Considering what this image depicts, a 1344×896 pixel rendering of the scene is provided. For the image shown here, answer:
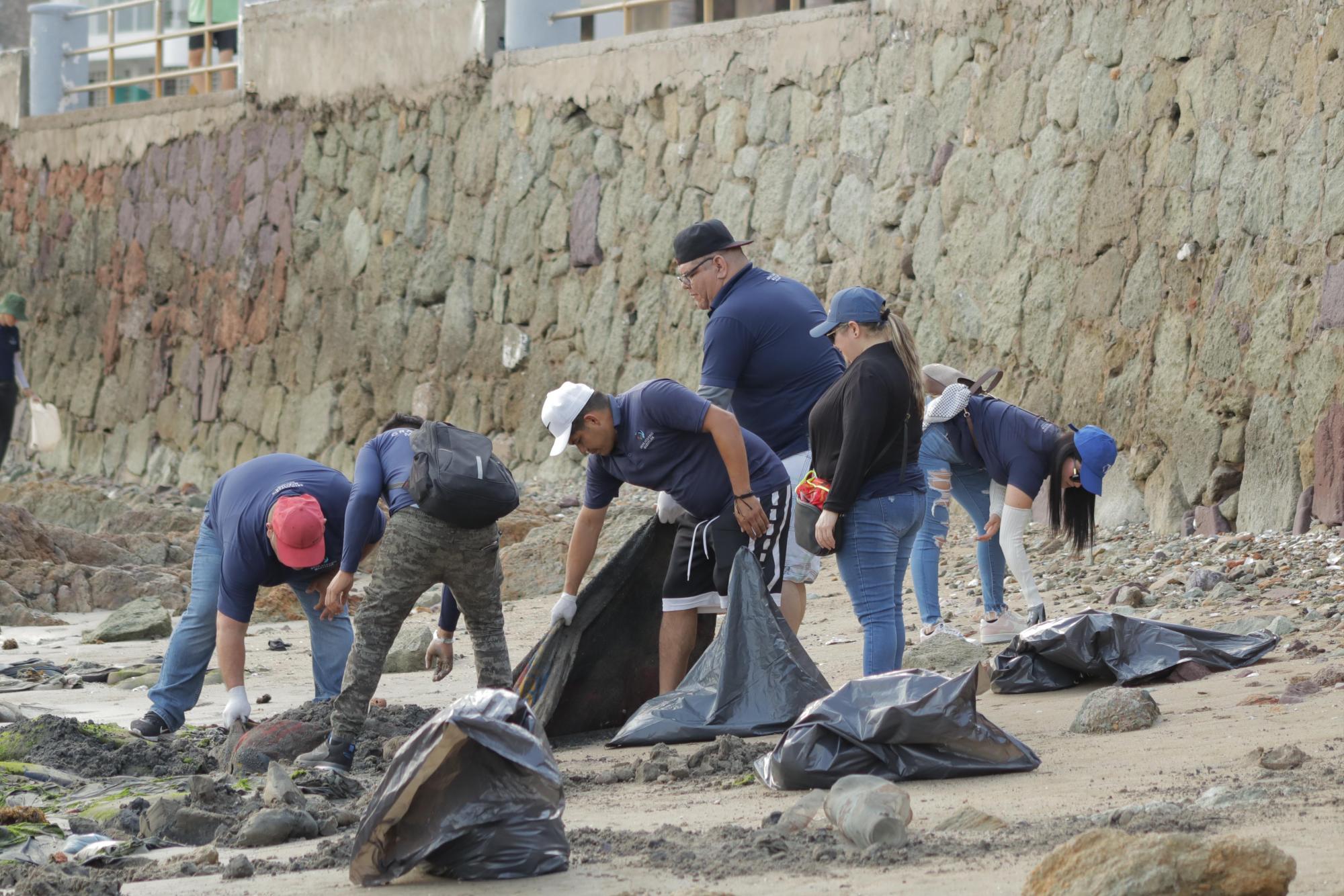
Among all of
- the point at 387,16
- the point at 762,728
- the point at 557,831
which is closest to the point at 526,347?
the point at 387,16

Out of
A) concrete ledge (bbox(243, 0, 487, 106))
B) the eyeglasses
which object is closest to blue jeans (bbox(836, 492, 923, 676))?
the eyeglasses

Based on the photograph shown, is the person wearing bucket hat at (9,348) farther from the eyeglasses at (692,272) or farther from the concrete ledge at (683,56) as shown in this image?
the eyeglasses at (692,272)

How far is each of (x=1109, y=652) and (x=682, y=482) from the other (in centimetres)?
159

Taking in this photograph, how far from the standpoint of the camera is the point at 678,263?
621 cm

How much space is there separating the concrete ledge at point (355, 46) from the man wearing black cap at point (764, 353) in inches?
323

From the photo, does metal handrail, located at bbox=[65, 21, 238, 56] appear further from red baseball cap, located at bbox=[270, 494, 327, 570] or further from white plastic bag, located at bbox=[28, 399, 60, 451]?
red baseball cap, located at bbox=[270, 494, 327, 570]

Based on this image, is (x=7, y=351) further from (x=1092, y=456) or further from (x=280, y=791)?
(x=280, y=791)

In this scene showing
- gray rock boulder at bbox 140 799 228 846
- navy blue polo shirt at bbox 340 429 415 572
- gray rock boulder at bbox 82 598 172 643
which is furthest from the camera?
gray rock boulder at bbox 82 598 172 643

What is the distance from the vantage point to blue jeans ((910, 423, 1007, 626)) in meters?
7.00

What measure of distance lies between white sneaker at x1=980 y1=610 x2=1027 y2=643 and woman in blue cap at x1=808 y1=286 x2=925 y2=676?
1.58m

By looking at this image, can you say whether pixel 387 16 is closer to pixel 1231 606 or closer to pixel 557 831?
pixel 1231 606

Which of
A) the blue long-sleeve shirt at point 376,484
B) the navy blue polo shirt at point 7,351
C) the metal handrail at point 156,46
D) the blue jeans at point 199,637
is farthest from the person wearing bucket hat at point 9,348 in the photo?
the blue long-sleeve shirt at point 376,484

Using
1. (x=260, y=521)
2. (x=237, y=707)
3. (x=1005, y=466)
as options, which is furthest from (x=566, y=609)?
(x=1005, y=466)

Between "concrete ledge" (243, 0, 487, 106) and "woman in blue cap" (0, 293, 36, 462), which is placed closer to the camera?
"woman in blue cap" (0, 293, 36, 462)
